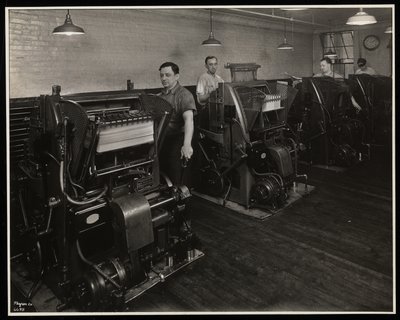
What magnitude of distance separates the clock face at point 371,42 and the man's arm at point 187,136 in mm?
9146

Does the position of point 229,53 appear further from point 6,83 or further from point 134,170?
point 6,83

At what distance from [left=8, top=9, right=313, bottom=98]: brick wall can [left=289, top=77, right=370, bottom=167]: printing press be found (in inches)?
102

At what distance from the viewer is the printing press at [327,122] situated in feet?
19.0

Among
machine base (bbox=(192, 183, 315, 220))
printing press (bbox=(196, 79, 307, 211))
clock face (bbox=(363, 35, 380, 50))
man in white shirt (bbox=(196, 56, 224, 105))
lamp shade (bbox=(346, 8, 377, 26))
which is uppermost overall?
clock face (bbox=(363, 35, 380, 50))

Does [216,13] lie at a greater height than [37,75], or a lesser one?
greater

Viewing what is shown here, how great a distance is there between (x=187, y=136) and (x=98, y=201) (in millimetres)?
1148

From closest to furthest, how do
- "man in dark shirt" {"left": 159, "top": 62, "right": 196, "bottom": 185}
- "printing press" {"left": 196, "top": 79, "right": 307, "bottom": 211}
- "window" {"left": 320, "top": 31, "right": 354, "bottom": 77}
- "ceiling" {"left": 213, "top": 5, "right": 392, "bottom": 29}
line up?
1. "man in dark shirt" {"left": 159, "top": 62, "right": 196, "bottom": 185}
2. "printing press" {"left": 196, "top": 79, "right": 307, "bottom": 211}
3. "ceiling" {"left": 213, "top": 5, "right": 392, "bottom": 29}
4. "window" {"left": 320, "top": 31, "right": 354, "bottom": 77}

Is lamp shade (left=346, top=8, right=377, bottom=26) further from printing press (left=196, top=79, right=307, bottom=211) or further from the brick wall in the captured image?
the brick wall

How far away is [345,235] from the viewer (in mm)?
3643

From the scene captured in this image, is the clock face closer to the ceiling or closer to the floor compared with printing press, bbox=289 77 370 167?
closer to the ceiling

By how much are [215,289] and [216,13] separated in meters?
6.29

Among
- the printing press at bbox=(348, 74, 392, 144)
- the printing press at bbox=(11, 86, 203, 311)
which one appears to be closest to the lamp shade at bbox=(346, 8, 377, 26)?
the printing press at bbox=(348, 74, 392, 144)

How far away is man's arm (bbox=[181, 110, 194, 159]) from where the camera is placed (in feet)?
11.2
